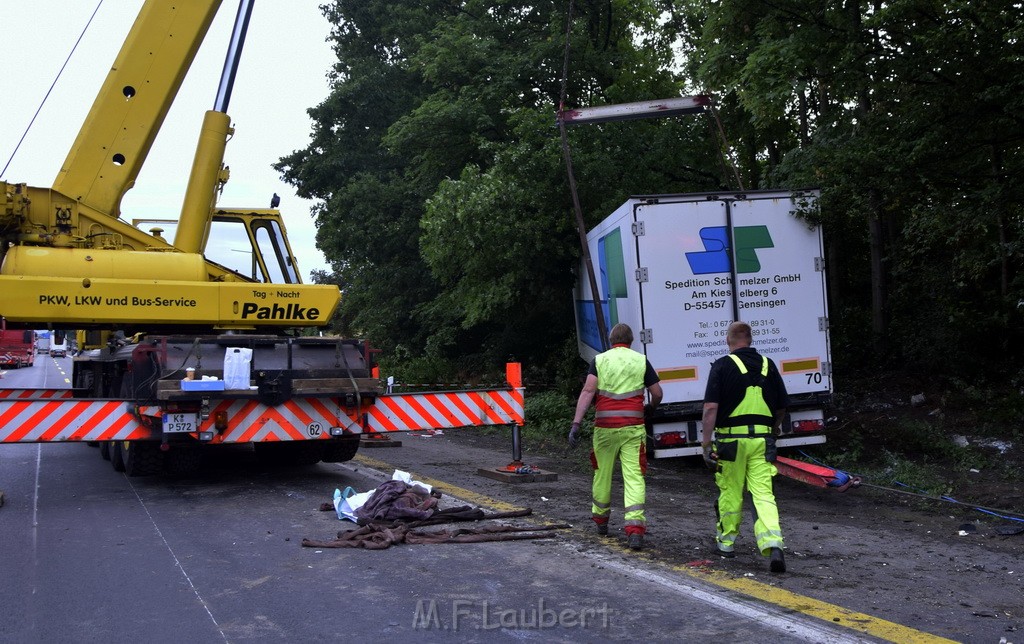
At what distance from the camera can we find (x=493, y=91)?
754 inches

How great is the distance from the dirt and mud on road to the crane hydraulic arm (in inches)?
119

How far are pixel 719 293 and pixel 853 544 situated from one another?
3852 millimetres

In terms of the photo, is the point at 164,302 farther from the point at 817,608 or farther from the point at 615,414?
the point at 817,608

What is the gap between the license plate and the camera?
29.2ft

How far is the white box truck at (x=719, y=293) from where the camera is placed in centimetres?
1013

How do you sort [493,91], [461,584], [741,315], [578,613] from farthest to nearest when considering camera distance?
[493,91] < [741,315] < [461,584] < [578,613]

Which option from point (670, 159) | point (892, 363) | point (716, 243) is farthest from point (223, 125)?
point (892, 363)

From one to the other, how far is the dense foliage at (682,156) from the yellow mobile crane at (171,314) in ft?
18.1

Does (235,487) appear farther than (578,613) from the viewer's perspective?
Yes

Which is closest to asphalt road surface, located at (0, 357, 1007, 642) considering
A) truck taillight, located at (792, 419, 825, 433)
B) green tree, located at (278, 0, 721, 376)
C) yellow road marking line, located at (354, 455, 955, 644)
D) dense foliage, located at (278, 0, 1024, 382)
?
yellow road marking line, located at (354, 455, 955, 644)

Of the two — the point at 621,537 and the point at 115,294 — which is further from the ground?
the point at 115,294

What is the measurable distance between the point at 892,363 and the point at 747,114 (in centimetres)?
505

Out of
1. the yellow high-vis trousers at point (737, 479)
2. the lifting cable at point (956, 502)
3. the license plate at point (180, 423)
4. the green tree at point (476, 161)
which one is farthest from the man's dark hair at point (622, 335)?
the green tree at point (476, 161)

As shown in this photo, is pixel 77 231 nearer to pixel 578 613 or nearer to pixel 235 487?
pixel 235 487
